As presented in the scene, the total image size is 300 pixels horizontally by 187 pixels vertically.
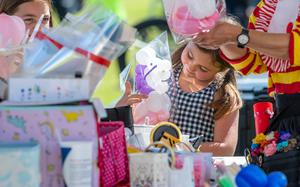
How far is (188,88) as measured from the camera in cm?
283

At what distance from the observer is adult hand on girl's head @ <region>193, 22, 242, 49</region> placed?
165 centimetres

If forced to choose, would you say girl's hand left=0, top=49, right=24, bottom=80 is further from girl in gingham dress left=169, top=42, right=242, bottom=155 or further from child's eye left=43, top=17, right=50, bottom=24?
girl in gingham dress left=169, top=42, right=242, bottom=155

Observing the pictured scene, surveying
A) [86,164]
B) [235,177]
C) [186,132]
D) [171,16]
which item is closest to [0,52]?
[171,16]

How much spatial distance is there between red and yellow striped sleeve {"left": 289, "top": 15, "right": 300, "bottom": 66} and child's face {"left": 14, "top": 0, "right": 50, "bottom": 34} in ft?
3.21

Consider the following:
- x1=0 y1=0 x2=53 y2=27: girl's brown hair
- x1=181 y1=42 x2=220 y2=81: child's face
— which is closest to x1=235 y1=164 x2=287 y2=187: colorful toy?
x1=0 y1=0 x2=53 y2=27: girl's brown hair

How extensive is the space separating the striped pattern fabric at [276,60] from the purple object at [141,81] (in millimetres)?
324

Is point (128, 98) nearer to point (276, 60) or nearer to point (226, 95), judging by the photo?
point (276, 60)

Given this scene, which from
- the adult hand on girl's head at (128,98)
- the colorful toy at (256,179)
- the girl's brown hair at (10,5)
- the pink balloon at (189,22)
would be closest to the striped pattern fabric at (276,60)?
the pink balloon at (189,22)

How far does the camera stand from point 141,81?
2.12 metres

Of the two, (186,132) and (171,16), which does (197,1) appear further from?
(186,132)

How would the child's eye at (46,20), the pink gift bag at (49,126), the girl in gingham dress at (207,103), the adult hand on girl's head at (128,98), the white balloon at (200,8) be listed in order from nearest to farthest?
1. the pink gift bag at (49,126)
2. the white balloon at (200,8)
3. the adult hand on girl's head at (128,98)
4. the child's eye at (46,20)
5. the girl in gingham dress at (207,103)

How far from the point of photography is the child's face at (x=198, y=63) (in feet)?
8.75

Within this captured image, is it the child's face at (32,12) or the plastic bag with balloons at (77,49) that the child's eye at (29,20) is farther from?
the plastic bag with balloons at (77,49)

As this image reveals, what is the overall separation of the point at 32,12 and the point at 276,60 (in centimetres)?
99
